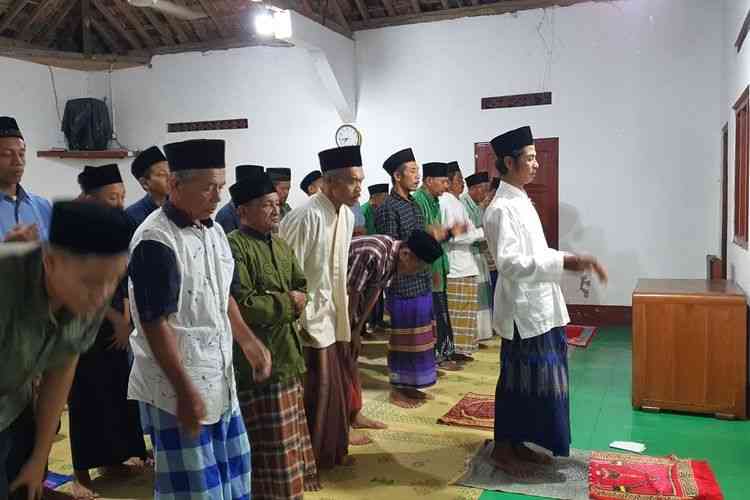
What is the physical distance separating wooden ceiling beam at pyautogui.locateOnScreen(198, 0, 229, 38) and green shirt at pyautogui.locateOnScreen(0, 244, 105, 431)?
742 cm

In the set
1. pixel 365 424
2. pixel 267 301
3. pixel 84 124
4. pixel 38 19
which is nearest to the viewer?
pixel 267 301

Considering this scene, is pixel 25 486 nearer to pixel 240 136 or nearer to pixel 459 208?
pixel 459 208

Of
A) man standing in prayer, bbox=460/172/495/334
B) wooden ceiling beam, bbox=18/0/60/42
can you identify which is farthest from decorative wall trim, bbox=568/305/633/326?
wooden ceiling beam, bbox=18/0/60/42

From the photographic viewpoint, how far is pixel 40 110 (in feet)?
29.6

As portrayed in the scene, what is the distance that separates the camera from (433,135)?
7758 mm

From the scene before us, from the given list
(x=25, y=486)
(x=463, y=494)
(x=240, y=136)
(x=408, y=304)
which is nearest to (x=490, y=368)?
(x=408, y=304)

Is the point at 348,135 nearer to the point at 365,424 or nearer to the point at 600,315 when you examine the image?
the point at 600,315

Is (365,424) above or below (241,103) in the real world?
below

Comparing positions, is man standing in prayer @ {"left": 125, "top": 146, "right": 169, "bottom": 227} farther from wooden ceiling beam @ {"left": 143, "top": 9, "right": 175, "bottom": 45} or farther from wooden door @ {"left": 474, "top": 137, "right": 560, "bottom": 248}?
Result: wooden ceiling beam @ {"left": 143, "top": 9, "right": 175, "bottom": 45}

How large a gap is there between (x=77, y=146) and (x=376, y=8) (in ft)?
14.8

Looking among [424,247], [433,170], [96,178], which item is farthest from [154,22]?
[424,247]

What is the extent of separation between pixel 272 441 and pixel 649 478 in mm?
1759

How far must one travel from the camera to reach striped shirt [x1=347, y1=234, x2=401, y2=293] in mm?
3338

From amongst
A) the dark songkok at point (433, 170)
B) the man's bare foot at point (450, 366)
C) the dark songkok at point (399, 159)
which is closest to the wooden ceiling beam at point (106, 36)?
the dark songkok at point (433, 170)
